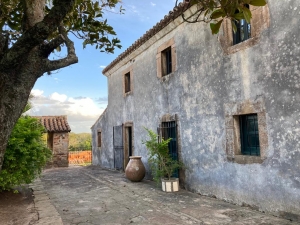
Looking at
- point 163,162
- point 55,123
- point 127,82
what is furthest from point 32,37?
point 55,123

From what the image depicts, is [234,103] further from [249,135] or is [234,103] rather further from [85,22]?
[85,22]

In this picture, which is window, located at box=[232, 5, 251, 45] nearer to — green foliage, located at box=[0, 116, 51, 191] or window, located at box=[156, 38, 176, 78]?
window, located at box=[156, 38, 176, 78]

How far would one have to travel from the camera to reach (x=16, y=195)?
6.56 m

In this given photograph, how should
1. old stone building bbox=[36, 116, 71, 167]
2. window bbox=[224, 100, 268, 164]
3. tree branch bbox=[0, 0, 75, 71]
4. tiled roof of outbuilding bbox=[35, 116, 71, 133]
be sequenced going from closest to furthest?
tree branch bbox=[0, 0, 75, 71] < window bbox=[224, 100, 268, 164] < old stone building bbox=[36, 116, 71, 167] < tiled roof of outbuilding bbox=[35, 116, 71, 133]

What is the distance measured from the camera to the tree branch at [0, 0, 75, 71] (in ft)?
7.27

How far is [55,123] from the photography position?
1527 cm

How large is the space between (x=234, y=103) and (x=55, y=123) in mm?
12557

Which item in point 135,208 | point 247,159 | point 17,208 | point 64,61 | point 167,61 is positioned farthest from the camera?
point 167,61

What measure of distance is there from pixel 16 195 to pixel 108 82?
311 inches

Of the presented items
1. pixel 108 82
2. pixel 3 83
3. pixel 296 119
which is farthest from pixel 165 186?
pixel 108 82

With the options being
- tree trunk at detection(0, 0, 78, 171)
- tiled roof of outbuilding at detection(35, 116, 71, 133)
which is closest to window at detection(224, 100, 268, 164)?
tree trunk at detection(0, 0, 78, 171)

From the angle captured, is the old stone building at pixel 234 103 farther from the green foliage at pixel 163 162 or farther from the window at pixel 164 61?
the green foliage at pixel 163 162

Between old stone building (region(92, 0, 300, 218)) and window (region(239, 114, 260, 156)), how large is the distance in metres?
0.02

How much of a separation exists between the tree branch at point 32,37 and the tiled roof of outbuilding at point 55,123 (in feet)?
42.0
